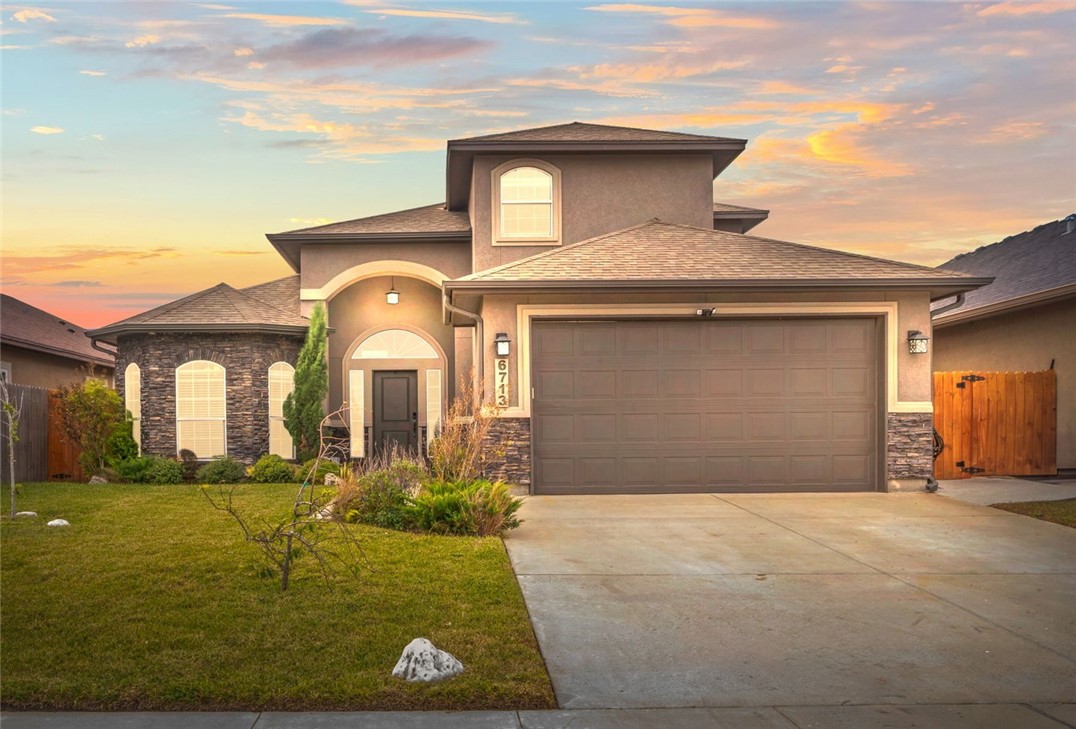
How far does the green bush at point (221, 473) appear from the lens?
1561 cm

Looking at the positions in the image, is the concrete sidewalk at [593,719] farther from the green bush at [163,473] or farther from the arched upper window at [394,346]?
the arched upper window at [394,346]

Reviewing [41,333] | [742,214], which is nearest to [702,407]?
[742,214]

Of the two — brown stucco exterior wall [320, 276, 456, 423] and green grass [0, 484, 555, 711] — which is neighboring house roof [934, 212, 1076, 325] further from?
green grass [0, 484, 555, 711]

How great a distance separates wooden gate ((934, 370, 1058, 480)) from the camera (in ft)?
48.2

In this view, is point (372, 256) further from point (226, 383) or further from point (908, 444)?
point (908, 444)

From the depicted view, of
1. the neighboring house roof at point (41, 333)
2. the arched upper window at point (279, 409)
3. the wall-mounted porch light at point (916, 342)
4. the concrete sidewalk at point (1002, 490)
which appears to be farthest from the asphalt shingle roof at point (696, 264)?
the neighboring house roof at point (41, 333)

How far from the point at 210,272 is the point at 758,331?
45.0ft

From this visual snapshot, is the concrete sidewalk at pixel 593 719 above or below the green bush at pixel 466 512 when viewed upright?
below

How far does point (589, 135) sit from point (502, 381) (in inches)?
262

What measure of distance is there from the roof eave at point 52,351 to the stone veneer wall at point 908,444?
60.2ft

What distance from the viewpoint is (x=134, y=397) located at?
56.3 ft

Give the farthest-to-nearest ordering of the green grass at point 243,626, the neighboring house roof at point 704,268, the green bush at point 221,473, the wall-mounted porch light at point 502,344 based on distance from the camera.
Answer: the green bush at point 221,473 < the wall-mounted porch light at point 502,344 < the neighboring house roof at point 704,268 < the green grass at point 243,626

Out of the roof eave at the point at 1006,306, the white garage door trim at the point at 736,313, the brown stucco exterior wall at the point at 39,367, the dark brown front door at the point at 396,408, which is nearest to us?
the white garage door trim at the point at 736,313

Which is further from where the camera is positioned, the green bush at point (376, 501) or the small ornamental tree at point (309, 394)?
the small ornamental tree at point (309, 394)
